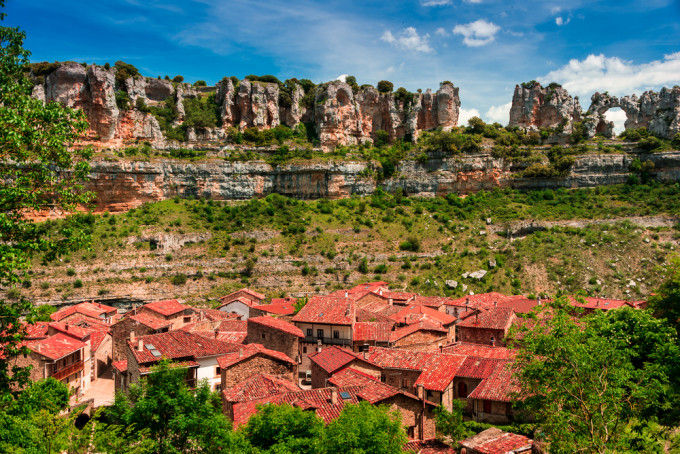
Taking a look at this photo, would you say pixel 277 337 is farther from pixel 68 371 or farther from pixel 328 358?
pixel 68 371

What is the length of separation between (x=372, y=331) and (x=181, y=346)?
12758 mm

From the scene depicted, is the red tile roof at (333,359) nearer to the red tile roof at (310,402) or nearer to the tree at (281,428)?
the red tile roof at (310,402)

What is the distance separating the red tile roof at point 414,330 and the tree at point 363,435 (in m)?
15.0

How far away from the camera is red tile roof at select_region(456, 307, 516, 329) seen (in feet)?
108

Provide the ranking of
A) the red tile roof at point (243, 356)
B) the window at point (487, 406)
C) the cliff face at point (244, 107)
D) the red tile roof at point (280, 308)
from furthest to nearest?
the cliff face at point (244, 107), the red tile roof at point (280, 308), the red tile roof at point (243, 356), the window at point (487, 406)

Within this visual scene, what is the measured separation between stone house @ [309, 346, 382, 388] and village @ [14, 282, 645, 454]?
0.06 metres

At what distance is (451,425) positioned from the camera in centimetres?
2000

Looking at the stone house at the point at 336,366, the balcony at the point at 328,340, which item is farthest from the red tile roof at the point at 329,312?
the stone house at the point at 336,366

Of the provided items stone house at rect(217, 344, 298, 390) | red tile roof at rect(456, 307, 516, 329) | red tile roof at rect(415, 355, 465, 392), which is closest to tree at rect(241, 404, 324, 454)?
red tile roof at rect(415, 355, 465, 392)

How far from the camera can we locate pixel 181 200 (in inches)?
2931

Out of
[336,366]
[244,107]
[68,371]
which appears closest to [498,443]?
[336,366]

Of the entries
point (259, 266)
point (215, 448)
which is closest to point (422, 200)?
point (259, 266)

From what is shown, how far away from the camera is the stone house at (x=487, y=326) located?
32562mm

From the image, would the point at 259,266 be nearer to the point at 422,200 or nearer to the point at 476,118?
the point at 422,200
